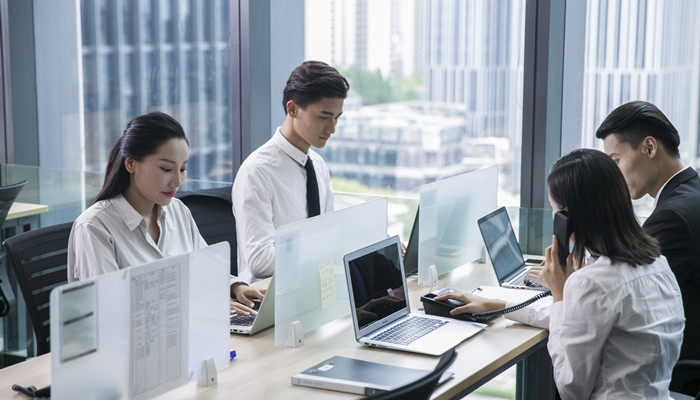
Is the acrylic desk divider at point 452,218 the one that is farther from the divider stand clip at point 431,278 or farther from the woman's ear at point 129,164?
the woman's ear at point 129,164

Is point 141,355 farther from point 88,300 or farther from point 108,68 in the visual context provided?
point 108,68

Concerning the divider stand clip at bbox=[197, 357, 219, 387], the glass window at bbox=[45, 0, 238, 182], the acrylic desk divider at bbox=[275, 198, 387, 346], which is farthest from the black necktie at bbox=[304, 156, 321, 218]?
the glass window at bbox=[45, 0, 238, 182]

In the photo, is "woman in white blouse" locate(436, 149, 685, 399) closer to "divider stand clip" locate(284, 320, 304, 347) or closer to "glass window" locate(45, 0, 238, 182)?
"divider stand clip" locate(284, 320, 304, 347)

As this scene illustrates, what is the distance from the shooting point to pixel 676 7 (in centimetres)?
338

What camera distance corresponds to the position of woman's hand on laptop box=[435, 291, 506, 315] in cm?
234

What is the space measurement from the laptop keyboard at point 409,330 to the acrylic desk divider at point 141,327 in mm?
497

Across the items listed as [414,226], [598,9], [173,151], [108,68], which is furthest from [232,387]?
[108,68]

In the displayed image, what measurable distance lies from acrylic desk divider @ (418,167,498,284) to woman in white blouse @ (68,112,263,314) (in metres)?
0.74

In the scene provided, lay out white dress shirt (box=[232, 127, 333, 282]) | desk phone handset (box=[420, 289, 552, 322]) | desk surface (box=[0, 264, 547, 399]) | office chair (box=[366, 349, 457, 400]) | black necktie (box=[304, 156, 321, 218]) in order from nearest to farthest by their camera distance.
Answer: office chair (box=[366, 349, 457, 400])
desk surface (box=[0, 264, 547, 399])
desk phone handset (box=[420, 289, 552, 322])
white dress shirt (box=[232, 127, 333, 282])
black necktie (box=[304, 156, 321, 218])

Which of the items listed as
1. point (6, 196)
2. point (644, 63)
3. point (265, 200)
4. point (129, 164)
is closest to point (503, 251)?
point (265, 200)

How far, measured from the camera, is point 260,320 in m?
2.23

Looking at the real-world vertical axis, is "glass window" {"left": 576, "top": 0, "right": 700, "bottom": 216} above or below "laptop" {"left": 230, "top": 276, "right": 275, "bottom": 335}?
above

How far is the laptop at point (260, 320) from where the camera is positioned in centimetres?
Result: 220

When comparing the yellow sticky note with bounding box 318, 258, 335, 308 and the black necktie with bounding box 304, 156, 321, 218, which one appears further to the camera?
the black necktie with bounding box 304, 156, 321, 218
